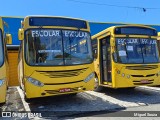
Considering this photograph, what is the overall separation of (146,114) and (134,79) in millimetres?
2754

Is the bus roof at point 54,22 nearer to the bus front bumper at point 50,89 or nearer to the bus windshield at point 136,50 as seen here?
the bus windshield at point 136,50

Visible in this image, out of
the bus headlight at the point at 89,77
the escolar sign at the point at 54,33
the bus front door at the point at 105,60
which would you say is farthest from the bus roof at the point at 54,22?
the bus front door at the point at 105,60

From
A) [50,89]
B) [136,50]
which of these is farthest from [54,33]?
[136,50]

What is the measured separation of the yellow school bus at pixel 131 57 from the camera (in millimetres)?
9695

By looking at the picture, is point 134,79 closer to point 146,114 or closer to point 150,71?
point 150,71

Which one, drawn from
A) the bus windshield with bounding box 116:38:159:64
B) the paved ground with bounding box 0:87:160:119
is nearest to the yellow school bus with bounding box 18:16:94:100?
the paved ground with bounding box 0:87:160:119

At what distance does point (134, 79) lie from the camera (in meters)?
9.73

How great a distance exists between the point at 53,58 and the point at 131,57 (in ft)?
10.8

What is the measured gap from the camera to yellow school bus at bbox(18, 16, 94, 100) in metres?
8.00

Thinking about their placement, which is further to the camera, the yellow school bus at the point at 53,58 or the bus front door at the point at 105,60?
the bus front door at the point at 105,60

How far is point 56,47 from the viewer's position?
839 centimetres

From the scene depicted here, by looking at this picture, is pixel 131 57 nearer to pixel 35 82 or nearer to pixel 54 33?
pixel 54 33

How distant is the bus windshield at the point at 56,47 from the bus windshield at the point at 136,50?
5.07 feet

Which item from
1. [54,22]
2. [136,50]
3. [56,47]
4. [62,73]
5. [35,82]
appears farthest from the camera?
[136,50]
